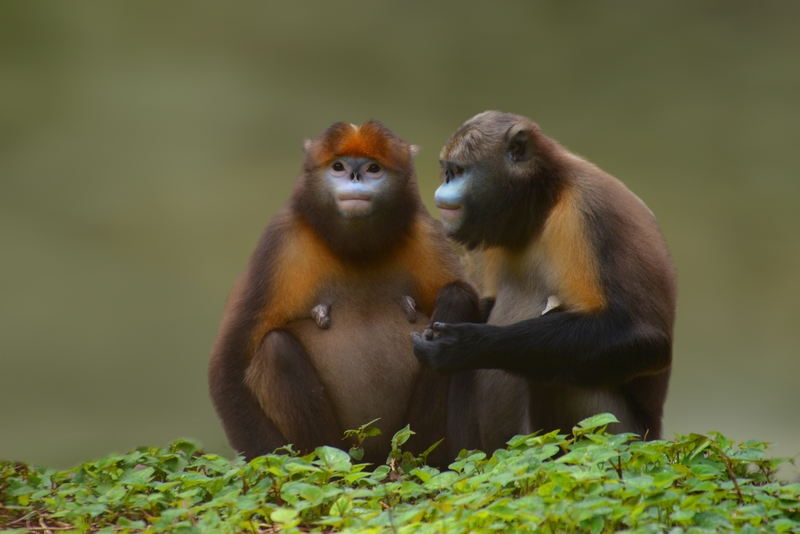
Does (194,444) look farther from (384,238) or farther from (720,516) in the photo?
(720,516)

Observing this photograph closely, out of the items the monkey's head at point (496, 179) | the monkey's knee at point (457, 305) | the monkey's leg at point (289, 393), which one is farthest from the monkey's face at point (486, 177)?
the monkey's leg at point (289, 393)

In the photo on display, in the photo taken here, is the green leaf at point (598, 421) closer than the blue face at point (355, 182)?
Yes

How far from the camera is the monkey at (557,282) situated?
A: 4707 mm

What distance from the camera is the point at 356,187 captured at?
202 inches

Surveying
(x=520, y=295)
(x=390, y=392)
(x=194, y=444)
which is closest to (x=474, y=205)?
(x=520, y=295)

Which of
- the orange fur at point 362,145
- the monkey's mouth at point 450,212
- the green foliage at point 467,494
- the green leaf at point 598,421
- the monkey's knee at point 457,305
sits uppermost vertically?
the orange fur at point 362,145

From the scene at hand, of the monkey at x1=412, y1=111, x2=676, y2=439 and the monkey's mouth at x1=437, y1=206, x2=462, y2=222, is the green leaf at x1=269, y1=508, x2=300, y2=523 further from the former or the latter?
the monkey's mouth at x1=437, y1=206, x2=462, y2=222

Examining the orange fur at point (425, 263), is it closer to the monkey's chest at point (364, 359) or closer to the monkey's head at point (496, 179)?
the monkey's chest at point (364, 359)

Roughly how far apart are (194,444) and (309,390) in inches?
28.5

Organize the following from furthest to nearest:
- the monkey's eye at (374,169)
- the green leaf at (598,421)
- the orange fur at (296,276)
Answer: the orange fur at (296,276), the monkey's eye at (374,169), the green leaf at (598,421)

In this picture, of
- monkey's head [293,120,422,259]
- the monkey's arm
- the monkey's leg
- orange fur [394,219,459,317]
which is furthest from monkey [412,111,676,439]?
the monkey's leg

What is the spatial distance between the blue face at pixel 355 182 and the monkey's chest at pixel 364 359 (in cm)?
61

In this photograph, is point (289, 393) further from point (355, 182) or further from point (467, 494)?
point (467, 494)

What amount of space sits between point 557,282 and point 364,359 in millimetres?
1259
